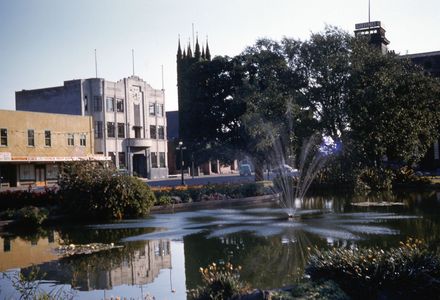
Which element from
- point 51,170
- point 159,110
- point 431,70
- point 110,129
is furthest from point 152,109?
point 431,70

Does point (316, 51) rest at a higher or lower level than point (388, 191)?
higher

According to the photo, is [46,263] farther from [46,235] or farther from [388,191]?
[388,191]

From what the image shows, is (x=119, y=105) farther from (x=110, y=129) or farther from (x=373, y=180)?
(x=373, y=180)

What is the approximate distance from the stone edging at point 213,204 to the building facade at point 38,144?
75.0 feet

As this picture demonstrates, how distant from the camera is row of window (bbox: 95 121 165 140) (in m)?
66.1

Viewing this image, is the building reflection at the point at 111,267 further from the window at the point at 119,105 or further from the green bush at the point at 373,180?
the window at the point at 119,105

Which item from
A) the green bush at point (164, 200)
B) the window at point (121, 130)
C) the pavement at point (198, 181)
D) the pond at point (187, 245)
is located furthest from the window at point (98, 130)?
the pond at point (187, 245)

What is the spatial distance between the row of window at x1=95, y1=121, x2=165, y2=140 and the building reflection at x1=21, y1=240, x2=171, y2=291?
1966 inches

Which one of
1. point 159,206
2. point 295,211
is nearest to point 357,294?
→ point 295,211

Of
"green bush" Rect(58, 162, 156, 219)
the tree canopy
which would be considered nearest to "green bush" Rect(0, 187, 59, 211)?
"green bush" Rect(58, 162, 156, 219)

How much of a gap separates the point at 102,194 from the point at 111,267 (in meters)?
11.3

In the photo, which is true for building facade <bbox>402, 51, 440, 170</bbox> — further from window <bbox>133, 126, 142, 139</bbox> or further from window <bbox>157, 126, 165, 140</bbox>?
window <bbox>133, 126, 142, 139</bbox>

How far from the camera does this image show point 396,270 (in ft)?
30.6

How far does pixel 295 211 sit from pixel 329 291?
18.2 metres
